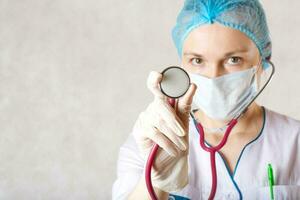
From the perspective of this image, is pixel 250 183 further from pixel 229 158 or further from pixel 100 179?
pixel 100 179

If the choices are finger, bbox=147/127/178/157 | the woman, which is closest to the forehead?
the woman

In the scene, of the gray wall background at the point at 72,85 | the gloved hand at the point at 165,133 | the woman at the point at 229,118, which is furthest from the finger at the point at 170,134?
the gray wall background at the point at 72,85

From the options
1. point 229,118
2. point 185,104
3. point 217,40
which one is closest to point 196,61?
point 217,40

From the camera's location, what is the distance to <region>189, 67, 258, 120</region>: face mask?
1212 mm

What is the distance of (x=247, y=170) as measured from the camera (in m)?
1.29

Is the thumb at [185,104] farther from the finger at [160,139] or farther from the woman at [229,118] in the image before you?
the woman at [229,118]

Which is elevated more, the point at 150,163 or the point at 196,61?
the point at 196,61

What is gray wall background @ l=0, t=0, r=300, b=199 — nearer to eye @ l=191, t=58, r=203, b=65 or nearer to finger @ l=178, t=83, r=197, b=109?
eye @ l=191, t=58, r=203, b=65

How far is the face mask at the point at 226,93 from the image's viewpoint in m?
1.21

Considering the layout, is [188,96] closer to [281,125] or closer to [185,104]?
[185,104]

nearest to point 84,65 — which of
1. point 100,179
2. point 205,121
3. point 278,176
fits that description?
point 100,179

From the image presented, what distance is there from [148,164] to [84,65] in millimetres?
949

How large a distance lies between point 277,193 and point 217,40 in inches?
17.7

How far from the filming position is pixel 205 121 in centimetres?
136
